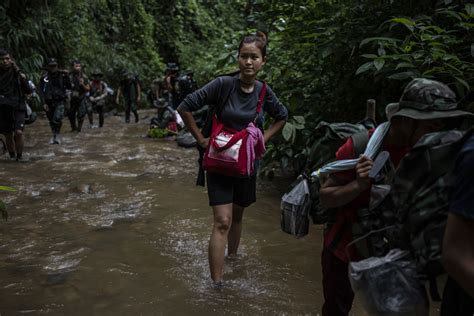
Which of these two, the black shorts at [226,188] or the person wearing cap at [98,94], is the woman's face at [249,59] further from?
the person wearing cap at [98,94]

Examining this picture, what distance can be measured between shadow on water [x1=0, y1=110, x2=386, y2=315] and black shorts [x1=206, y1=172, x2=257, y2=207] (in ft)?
2.29

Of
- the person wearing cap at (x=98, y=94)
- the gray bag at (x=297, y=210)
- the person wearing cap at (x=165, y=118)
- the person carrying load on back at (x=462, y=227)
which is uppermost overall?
the person carrying load on back at (x=462, y=227)

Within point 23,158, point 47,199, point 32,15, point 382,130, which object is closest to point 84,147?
point 23,158

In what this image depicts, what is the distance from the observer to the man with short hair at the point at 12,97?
890 cm

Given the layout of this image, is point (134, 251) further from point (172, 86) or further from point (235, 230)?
point (172, 86)

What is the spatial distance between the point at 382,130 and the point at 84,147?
392 inches

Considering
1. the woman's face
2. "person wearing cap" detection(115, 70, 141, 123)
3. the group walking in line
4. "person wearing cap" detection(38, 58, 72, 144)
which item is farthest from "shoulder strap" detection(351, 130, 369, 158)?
"person wearing cap" detection(115, 70, 141, 123)

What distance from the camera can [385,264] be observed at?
1.94 m

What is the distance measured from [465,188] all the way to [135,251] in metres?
3.88

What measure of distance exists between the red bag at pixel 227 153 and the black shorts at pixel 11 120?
6314 millimetres

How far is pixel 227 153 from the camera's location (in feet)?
12.9

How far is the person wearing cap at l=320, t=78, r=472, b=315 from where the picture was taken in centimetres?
213

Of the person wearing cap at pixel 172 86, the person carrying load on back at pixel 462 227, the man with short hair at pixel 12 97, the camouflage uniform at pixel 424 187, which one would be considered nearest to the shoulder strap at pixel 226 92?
the camouflage uniform at pixel 424 187

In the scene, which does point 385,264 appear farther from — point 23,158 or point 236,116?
point 23,158
